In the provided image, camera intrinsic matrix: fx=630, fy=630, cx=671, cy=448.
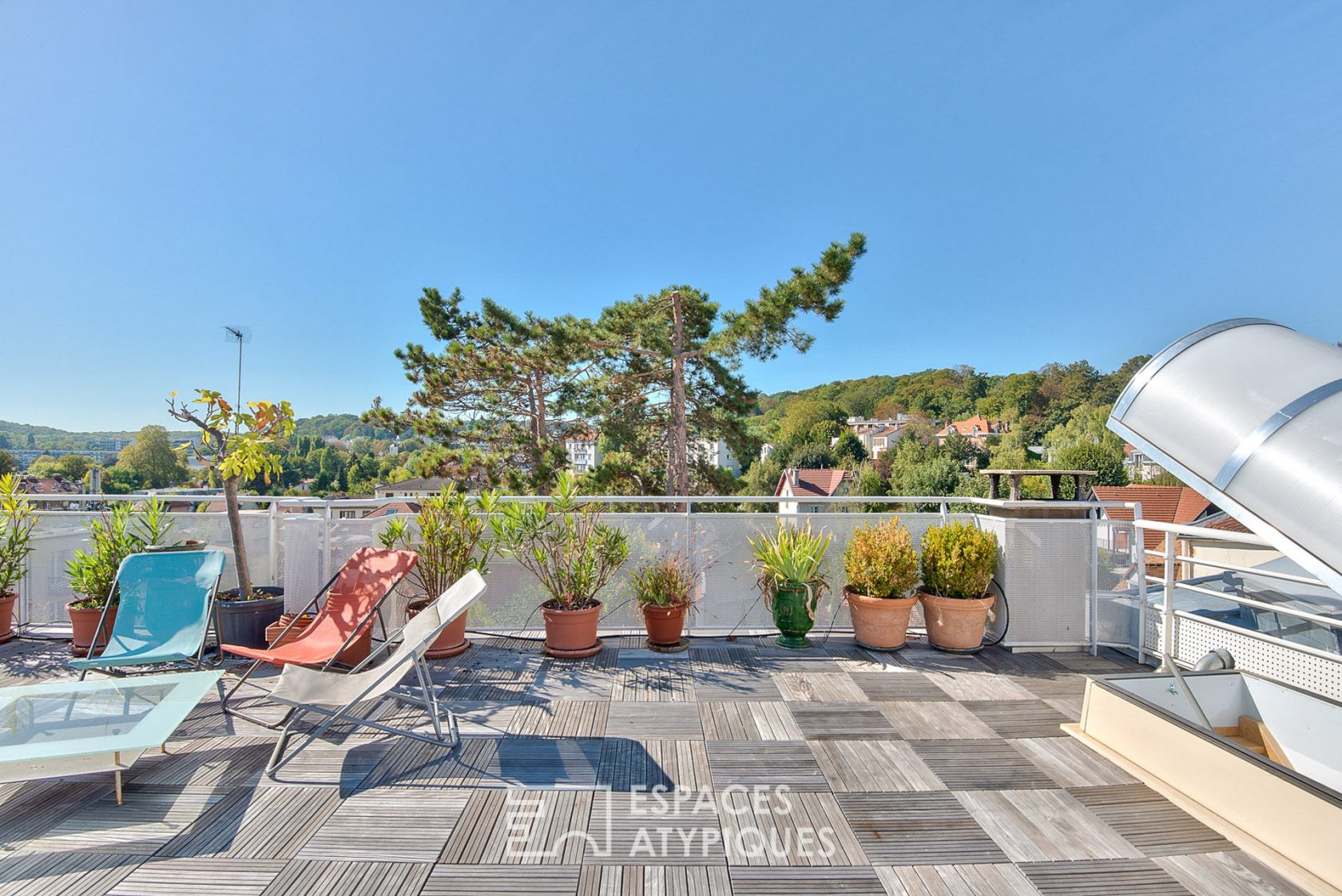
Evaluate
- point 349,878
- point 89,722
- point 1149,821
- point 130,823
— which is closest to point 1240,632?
point 1149,821

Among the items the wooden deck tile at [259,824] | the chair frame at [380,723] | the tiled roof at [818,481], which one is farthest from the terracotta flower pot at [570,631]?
the tiled roof at [818,481]

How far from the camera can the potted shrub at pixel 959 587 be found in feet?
15.3

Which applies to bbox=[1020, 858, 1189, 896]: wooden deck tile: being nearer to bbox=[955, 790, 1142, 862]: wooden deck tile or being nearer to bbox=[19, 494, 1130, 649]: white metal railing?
bbox=[955, 790, 1142, 862]: wooden deck tile

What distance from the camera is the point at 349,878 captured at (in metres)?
2.19

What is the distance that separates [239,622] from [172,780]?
1.91 meters

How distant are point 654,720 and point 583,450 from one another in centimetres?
1516

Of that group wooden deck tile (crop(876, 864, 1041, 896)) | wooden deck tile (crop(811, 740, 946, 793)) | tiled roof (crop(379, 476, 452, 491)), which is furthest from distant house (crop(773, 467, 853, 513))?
wooden deck tile (crop(876, 864, 1041, 896))

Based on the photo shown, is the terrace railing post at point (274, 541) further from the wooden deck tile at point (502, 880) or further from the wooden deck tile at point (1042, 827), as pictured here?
the wooden deck tile at point (1042, 827)

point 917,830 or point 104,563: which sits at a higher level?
point 104,563

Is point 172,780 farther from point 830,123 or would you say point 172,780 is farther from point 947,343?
point 947,343

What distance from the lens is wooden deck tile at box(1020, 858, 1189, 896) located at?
213cm

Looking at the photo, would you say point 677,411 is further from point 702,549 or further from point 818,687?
point 818,687

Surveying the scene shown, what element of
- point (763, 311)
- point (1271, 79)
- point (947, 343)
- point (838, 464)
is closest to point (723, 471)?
point (763, 311)

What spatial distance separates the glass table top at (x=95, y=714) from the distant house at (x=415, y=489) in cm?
190
